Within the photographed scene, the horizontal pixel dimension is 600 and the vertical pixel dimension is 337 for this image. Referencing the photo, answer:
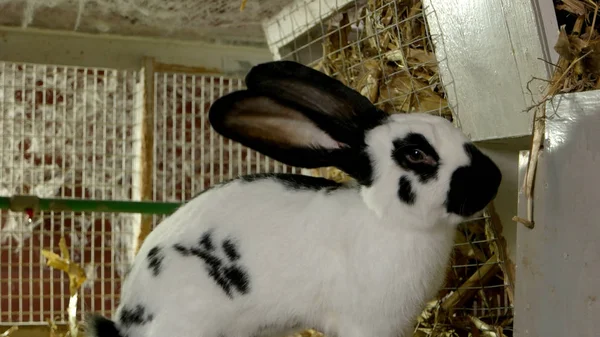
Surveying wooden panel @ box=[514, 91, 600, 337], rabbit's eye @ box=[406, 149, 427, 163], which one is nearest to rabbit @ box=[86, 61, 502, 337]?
rabbit's eye @ box=[406, 149, 427, 163]

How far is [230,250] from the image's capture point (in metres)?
1.27

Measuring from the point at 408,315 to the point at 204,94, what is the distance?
54.0 inches

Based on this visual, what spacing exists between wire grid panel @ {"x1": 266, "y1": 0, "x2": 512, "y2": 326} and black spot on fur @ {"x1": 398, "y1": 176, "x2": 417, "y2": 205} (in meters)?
0.31

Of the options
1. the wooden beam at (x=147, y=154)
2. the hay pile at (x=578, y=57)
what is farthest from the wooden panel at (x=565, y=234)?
the wooden beam at (x=147, y=154)

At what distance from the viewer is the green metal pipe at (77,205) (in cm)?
175

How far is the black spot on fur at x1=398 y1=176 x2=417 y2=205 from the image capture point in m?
1.16

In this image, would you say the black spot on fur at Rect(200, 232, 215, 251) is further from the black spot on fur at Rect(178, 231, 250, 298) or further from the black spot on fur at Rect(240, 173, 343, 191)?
the black spot on fur at Rect(240, 173, 343, 191)

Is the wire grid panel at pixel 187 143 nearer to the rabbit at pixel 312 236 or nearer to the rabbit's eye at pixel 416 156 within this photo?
the rabbit at pixel 312 236

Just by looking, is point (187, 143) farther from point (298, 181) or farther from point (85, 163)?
point (298, 181)

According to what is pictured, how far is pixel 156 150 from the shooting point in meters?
2.34

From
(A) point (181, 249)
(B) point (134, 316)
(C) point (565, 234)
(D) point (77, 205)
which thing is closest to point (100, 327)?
(B) point (134, 316)

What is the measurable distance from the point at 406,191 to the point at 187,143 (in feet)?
4.40

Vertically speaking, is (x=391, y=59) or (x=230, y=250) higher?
(x=391, y=59)

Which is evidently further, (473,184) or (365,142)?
(365,142)
